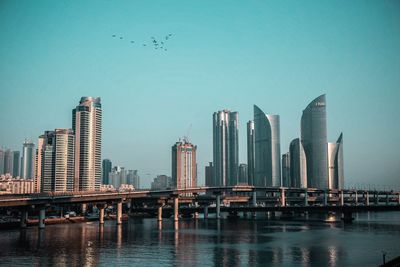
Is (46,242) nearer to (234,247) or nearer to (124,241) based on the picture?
(124,241)

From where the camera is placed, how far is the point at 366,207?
17350 cm

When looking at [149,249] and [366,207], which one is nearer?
[149,249]

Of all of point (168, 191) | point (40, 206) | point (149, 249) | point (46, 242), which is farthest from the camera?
point (168, 191)

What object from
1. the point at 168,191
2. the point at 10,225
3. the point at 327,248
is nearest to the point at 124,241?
the point at 327,248

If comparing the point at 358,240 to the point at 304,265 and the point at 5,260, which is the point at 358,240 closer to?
the point at 304,265

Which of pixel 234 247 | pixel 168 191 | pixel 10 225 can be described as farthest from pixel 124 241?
pixel 168 191

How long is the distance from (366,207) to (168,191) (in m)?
75.7

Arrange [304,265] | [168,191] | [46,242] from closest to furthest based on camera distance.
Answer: [304,265]
[46,242]
[168,191]

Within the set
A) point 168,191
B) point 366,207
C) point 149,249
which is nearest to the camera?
point 149,249

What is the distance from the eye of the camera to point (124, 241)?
103m

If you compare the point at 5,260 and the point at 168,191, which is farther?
the point at 168,191

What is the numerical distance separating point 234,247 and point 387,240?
35.1 metres

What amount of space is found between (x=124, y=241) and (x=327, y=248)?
41.8m

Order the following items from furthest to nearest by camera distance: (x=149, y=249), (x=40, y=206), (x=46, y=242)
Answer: (x=40, y=206), (x=46, y=242), (x=149, y=249)
